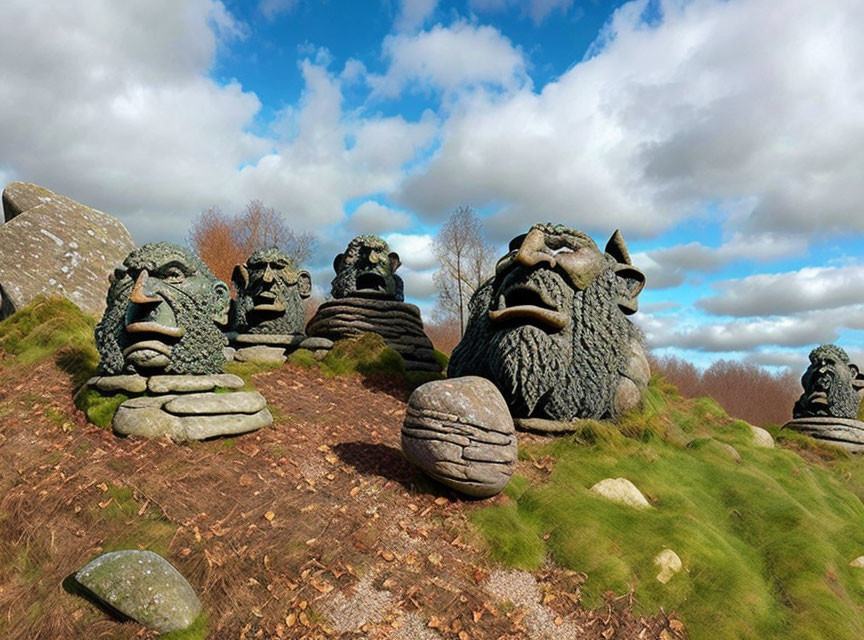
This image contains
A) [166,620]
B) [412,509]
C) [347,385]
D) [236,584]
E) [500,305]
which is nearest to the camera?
[166,620]

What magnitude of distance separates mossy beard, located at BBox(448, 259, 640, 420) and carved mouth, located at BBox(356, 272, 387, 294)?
3.41m

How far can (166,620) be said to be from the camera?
365cm

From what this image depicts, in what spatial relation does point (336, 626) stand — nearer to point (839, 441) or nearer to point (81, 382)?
point (81, 382)

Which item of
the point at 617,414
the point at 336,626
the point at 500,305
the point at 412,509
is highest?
the point at 500,305

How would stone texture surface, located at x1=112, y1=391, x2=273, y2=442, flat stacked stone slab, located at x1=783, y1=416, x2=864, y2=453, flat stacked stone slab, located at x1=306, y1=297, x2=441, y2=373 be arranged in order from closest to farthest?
stone texture surface, located at x1=112, y1=391, x2=273, y2=442
flat stacked stone slab, located at x1=306, y1=297, x2=441, y2=373
flat stacked stone slab, located at x1=783, y1=416, x2=864, y2=453

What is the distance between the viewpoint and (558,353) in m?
6.78

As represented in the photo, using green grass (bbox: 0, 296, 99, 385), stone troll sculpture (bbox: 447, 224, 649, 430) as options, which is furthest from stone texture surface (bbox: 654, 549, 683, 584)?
green grass (bbox: 0, 296, 99, 385)

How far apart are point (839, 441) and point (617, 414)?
580cm

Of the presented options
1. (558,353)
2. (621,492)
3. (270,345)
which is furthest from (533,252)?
(270,345)

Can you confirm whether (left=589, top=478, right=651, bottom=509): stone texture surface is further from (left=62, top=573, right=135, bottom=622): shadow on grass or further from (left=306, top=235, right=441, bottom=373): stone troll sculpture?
(left=306, top=235, right=441, bottom=373): stone troll sculpture

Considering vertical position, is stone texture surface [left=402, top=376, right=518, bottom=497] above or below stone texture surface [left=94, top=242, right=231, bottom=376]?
below

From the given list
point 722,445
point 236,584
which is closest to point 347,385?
point 236,584

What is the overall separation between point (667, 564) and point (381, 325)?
6.21 metres

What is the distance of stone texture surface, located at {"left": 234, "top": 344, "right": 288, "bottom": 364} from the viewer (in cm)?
945
